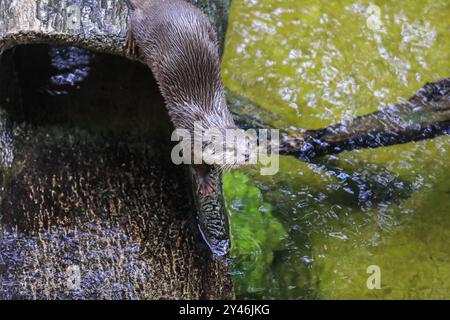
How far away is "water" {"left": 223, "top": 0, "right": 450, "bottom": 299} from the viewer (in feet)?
9.73

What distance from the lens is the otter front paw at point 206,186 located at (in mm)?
3047

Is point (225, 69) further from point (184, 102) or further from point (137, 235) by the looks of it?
point (137, 235)

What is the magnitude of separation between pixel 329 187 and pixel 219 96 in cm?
80

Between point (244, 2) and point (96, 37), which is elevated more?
point (244, 2)

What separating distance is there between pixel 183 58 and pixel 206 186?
0.66m

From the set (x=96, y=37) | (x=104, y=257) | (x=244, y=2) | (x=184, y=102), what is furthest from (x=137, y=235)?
(x=244, y=2)

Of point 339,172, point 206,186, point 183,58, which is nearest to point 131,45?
point 183,58

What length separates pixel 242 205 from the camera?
10.8 feet

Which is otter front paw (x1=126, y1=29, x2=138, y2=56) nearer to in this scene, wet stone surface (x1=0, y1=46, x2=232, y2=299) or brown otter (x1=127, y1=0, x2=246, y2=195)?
brown otter (x1=127, y1=0, x2=246, y2=195)

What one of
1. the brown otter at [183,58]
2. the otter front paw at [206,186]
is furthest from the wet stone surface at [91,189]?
the brown otter at [183,58]

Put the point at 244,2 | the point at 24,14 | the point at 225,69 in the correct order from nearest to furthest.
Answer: the point at 24,14
the point at 225,69
the point at 244,2

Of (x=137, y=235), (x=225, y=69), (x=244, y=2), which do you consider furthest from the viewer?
(x=244, y=2)

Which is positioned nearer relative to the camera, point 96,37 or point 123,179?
point 96,37

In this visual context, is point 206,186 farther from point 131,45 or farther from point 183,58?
point 131,45
